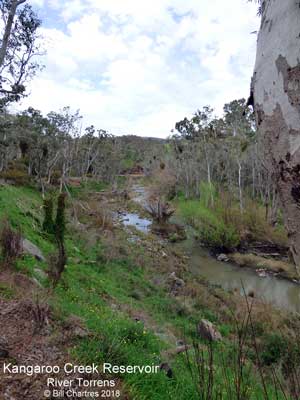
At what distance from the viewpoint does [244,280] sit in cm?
1390

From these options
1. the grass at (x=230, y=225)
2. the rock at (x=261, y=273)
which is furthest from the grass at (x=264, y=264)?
the grass at (x=230, y=225)

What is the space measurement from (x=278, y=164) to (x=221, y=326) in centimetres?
809

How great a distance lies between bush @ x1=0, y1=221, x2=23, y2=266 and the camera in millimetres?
5527

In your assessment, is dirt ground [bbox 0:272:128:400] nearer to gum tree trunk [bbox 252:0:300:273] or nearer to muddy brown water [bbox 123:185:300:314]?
gum tree trunk [bbox 252:0:300:273]

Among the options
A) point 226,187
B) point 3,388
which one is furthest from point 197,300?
point 226,187

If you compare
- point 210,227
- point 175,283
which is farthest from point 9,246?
point 210,227

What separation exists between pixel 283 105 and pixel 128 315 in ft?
20.0

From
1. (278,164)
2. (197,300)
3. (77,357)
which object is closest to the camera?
(278,164)

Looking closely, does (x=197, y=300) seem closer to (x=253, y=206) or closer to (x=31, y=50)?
(x=31, y=50)

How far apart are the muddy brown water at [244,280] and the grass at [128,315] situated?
3290 mm

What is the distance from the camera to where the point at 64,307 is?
4.48 meters

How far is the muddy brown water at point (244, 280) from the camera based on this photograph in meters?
11.8

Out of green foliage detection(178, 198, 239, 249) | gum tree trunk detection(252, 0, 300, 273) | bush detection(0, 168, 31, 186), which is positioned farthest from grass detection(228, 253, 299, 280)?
gum tree trunk detection(252, 0, 300, 273)

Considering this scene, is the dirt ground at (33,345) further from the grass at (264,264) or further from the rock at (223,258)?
the rock at (223,258)
